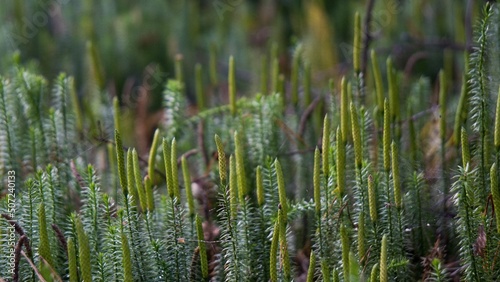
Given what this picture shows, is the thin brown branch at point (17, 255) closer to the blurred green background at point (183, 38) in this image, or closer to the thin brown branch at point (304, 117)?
the thin brown branch at point (304, 117)

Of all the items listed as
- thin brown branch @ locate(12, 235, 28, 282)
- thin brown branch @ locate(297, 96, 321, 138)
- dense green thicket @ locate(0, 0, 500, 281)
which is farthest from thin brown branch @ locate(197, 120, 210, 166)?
thin brown branch @ locate(12, 235, 28, 282)

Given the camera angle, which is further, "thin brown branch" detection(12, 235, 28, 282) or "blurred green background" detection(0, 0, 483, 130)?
"blurred green background" detection(0, 0, 483, 130)

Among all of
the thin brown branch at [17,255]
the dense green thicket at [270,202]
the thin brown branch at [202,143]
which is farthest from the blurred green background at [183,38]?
the thin brown branch at [17,255]

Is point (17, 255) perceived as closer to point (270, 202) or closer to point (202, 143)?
point (270, 202)

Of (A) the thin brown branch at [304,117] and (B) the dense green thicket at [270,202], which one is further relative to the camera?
(A) the thin brown branch at [304,117]

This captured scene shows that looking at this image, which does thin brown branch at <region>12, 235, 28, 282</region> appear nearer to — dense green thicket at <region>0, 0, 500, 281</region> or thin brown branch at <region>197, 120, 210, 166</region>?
dense green thicket at <region>0, 0, 500, 281</region>

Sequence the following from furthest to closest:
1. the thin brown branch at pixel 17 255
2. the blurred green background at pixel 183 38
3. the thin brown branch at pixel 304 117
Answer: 1. the blurred green background at pixel 183 38
2. the thin brown branch at pixel 304 117
3. the thin brown branch at pixel 17 255

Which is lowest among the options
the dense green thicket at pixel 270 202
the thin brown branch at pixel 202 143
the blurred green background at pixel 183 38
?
the dense green thicket at pixel 270 202

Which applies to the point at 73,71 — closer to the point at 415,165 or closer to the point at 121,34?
the point at 121,34

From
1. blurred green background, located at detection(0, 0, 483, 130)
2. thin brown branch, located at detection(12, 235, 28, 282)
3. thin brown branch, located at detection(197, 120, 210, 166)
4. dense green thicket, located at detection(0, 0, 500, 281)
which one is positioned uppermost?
blurred green background, located at detection(0, 0, 483, 130)

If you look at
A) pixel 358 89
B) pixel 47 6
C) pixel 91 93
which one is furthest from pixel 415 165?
pixel 47 6
